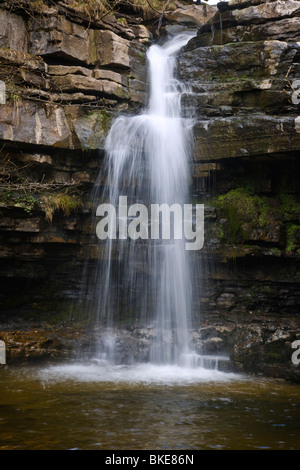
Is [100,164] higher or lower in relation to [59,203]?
higher

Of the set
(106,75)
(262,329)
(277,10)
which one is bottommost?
(262,329)

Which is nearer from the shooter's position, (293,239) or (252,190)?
(293,239)

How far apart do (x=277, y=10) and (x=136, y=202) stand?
237 inches

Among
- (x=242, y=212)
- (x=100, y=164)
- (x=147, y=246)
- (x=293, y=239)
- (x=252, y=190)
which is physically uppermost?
(x=100, y=164)

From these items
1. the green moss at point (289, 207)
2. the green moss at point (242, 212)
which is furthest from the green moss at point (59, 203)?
the green moss at point (289, 207)

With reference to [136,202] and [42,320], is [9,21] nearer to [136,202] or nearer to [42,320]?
[136,202]

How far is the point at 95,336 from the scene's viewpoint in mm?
9766

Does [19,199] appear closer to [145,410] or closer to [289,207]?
[145,410]

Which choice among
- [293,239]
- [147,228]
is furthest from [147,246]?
[293,239]

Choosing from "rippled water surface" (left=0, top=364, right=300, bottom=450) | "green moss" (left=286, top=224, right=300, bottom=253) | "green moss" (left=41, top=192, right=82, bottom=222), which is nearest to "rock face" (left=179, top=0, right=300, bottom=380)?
"green moss" (left=286, top=224, right=300, bottom=253)

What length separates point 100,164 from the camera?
390 inches

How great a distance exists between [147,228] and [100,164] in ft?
5.90

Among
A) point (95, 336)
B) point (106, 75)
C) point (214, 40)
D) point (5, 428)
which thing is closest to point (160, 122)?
point (106, 75)
